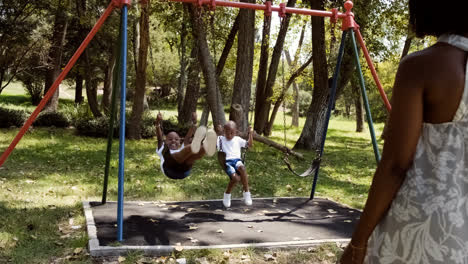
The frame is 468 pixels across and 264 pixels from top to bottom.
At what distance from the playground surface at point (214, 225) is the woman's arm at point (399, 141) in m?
3.65

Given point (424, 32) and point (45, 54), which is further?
point (45, 54)

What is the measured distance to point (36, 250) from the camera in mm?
4574

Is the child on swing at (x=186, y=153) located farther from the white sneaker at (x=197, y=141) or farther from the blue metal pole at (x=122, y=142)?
the blue metal pole at (x=122, y=142)

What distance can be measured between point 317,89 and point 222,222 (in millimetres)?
8546

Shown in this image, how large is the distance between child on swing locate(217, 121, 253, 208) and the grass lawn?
1095mm

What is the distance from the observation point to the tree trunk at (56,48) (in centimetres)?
1656

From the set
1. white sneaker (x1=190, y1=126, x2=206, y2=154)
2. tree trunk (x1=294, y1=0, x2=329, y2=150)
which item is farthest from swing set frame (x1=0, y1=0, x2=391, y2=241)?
tree trunk (x1=294, y1=0, x2=329, y2=150)

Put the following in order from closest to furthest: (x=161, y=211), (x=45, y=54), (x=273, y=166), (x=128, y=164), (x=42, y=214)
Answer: (x=42, y=214), (x=161, y=211), (x=128, y=164), (x=273, y=166), (x=45, y=54)

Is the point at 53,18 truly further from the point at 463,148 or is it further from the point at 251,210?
the point at 463,148

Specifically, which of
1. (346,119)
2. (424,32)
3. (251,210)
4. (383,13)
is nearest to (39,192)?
(251,210)

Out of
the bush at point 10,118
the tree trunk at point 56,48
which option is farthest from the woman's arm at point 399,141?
the tree trunk at point 56,48

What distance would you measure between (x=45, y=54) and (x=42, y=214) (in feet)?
39.3

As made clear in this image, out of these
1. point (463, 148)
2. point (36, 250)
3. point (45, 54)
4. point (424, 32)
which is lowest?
point (36, 250)

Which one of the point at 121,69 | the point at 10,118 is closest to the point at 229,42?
the point at 10,118
